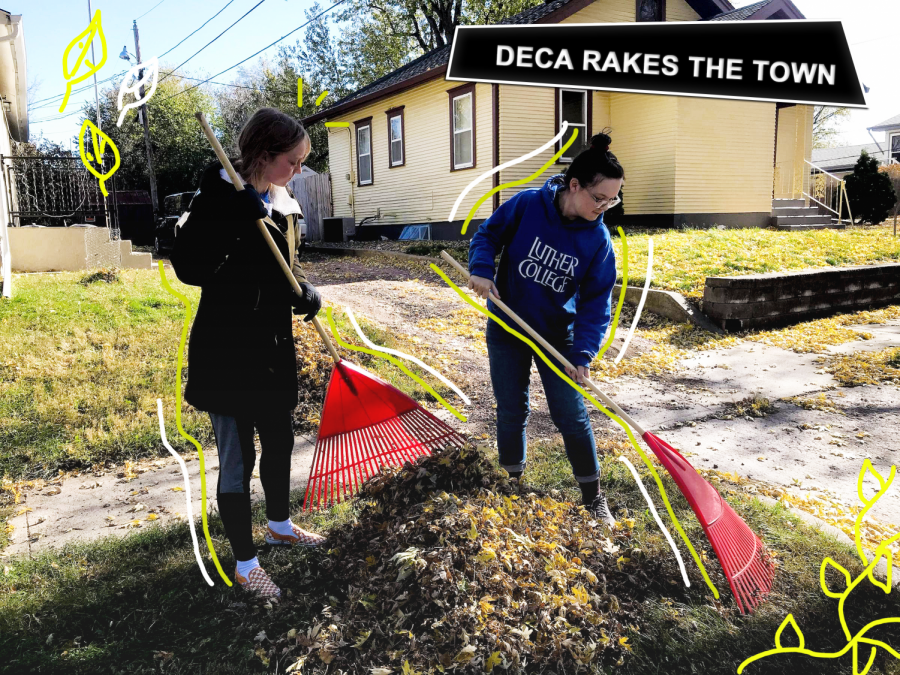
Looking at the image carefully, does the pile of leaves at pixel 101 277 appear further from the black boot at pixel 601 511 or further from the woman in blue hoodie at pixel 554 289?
the black boot at pixel 601 511

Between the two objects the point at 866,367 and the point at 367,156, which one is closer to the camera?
the point at 866,367

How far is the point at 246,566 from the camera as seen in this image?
2.67m

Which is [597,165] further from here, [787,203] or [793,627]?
[787,203]

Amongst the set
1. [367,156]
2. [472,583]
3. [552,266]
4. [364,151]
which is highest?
[364,151]

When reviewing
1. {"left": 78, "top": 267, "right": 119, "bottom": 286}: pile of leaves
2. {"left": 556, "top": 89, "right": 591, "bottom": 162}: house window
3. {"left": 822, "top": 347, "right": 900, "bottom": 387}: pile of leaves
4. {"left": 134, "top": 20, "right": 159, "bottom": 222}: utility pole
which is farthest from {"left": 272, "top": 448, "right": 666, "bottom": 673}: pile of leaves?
{"left": 134, "top": 20, "right": 159, "bottom": 222}: utility pole

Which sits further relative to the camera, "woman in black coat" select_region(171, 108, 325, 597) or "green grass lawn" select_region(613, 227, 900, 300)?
"green grass lawn" select_region(613, 227, 900, 300)

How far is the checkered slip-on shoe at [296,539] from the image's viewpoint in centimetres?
301

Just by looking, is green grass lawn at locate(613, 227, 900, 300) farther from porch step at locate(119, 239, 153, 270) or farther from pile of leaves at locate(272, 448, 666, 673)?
porch step at locate(119, 239, 153, 270)

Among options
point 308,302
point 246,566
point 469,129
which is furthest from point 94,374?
point 469,129

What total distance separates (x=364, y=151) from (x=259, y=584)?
18662mm

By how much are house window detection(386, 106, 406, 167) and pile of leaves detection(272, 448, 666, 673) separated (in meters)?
16.1

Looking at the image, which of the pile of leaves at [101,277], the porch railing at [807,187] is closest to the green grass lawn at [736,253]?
the porch railing at [807,187]

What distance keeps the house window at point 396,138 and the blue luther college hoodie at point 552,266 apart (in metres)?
15.6

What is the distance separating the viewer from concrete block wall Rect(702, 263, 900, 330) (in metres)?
8.03
